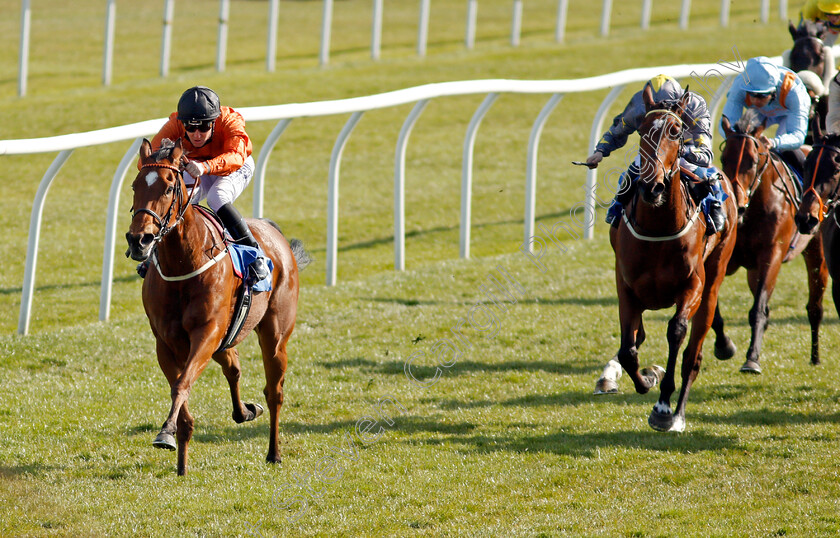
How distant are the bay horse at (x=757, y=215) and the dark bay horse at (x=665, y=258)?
0.74 metres

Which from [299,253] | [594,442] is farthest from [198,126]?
[594,442]

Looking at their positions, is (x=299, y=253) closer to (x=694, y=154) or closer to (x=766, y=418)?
(x=694, y=154)

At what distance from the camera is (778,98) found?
688cm

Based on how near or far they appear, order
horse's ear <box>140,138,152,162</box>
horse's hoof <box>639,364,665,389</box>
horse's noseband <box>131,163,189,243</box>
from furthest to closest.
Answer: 1. horse's hoof <box>639,364,665,389</box>
2. horse's ear <box>140,138,152,162</box>
3. horse's noseband <box>131,163,189,243</box>

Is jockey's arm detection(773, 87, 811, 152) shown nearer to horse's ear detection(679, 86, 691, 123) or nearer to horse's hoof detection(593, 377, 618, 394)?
horse's ear detection(679, 86, 691, 123)

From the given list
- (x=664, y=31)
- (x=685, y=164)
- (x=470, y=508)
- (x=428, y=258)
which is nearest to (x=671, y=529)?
(x=470, y=508)

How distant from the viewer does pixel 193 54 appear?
17.7 metres

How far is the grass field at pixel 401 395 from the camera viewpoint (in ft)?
15.4

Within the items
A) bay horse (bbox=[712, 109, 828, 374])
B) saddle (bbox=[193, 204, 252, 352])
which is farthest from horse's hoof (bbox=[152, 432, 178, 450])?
bay horse (bbox=[712, 109, 828, 374])

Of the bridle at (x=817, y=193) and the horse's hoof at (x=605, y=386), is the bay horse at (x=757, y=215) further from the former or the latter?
the horse's hoof at (x=605, y=386)

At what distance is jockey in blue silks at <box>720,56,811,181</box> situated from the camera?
677cm

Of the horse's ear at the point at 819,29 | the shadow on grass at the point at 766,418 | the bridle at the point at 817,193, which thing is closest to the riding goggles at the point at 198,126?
the shadow on grass at the point at 766,418

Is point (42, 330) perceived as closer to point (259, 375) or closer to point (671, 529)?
point (259, 375)

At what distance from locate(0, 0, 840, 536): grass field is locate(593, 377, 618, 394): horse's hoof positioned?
0.19 metres
